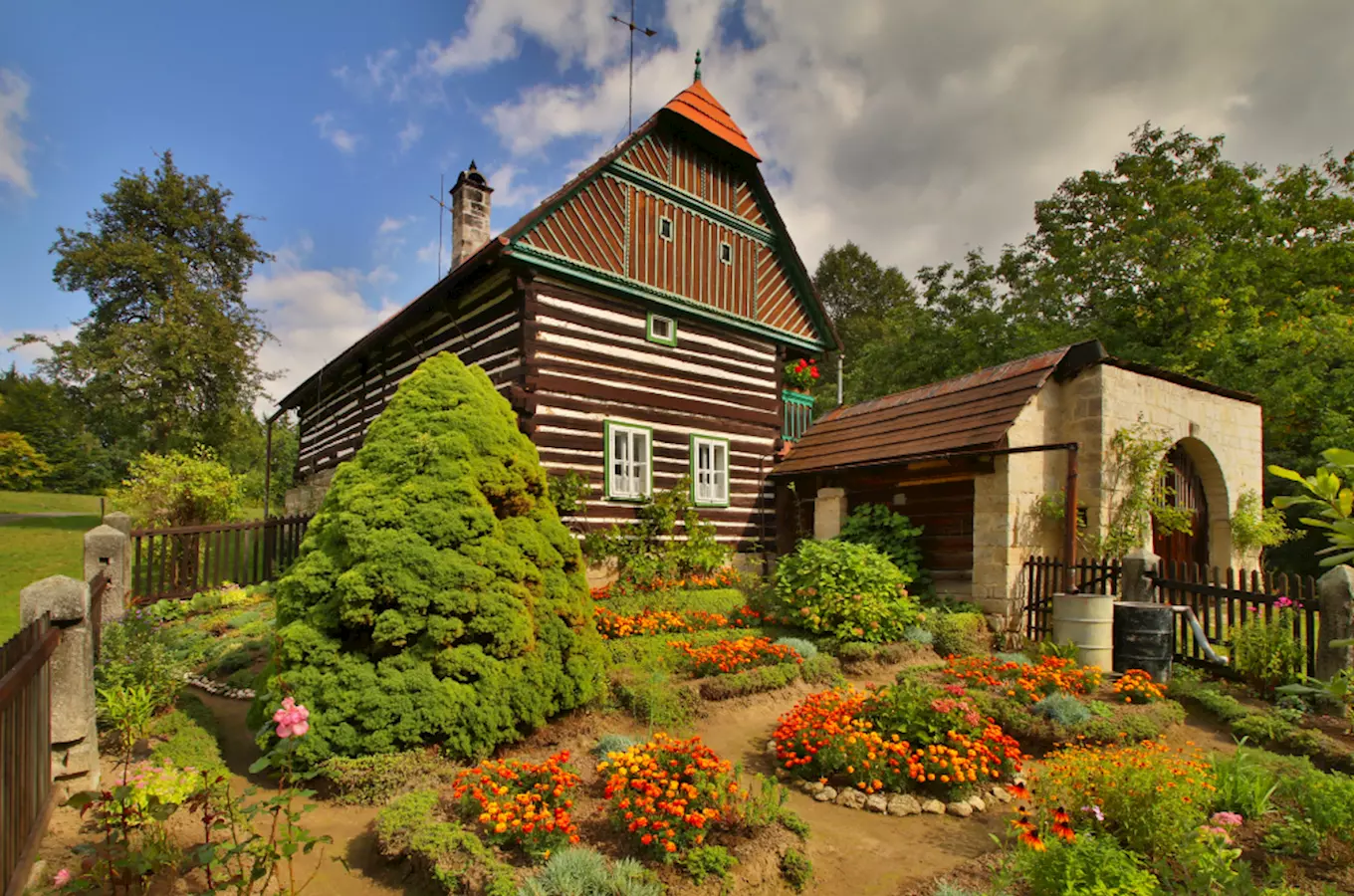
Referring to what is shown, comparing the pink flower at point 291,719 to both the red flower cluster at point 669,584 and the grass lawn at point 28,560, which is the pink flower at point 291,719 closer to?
the red flower cluster at point 669,584

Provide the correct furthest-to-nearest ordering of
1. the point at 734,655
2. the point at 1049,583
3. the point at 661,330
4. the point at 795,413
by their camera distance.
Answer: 1. the point at 795,413
2. the point at 661,330
3. the point at 1049,583
4. the point at 734,655

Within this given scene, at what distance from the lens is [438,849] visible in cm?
389

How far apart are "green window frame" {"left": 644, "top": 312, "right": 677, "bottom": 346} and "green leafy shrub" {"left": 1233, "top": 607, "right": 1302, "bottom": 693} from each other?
961 cm

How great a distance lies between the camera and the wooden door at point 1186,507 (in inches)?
483

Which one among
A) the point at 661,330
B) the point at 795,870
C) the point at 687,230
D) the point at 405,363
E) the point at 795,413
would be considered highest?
the point at 687,230

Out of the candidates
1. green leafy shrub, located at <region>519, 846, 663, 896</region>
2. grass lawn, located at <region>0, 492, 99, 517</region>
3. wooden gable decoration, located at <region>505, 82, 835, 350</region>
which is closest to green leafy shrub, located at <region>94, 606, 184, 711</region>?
green leafy shrub, located at <region>519, 846, 663, 896</region>

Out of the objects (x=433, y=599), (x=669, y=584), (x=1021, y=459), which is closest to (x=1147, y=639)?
(x=1021, y=459)

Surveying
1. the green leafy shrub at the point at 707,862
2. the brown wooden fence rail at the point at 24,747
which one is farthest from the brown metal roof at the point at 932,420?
the brown wooden fence rail at the point at 24,747

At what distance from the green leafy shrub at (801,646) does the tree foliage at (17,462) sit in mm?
35385

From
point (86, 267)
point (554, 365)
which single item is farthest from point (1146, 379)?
point (86, 267)

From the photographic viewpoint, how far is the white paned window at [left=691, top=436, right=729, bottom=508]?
44.0 ft

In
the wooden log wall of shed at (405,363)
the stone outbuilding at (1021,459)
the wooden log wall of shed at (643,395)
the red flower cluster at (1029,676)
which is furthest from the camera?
the wooden log wall of shed at (405,363)

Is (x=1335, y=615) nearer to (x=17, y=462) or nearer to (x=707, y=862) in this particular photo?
(x=707, y=862)

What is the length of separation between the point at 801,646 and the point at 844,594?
3.91 ft
